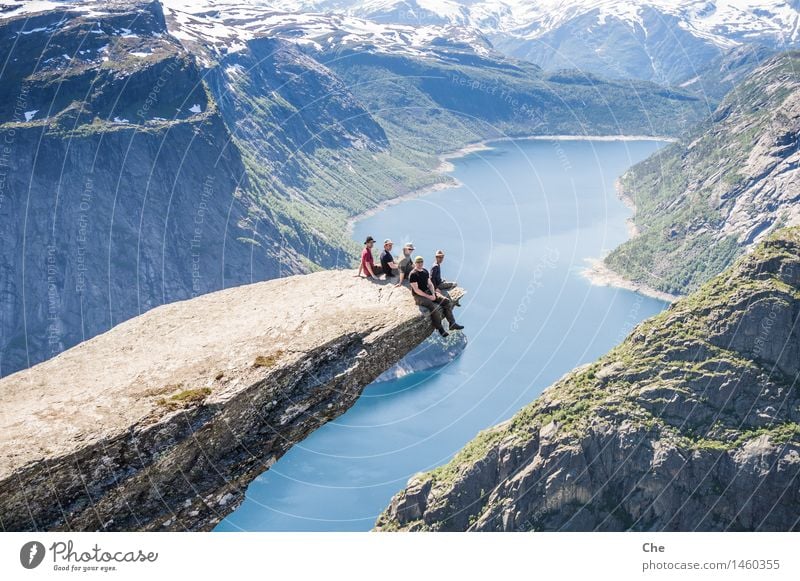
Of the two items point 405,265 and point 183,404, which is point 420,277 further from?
point 183,404

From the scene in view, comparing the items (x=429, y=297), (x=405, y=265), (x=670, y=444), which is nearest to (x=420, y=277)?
(x=429, y=297)

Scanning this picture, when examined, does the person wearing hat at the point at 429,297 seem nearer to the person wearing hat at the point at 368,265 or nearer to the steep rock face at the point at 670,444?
the person wearing hat at the point at 368,265

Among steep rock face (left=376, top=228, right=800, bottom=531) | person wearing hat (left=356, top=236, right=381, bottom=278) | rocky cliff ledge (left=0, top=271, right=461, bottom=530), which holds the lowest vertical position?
steep rock face (left=376, top=228, right=800, bottom=531)

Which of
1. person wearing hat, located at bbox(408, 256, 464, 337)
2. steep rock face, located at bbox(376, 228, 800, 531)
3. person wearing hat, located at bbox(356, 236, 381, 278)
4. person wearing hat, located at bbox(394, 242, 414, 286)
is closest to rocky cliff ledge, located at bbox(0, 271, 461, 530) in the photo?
person wearing hat, located at bbox(408, 256, 464, 337)

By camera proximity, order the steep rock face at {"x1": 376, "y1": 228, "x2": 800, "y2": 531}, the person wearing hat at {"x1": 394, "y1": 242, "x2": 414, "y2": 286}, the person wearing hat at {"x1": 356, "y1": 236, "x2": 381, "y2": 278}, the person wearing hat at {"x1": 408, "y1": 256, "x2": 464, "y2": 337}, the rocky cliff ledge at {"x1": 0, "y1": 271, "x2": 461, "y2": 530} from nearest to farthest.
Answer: the rocky cliff ledge at {"x1": 0, "y1": 271, "x2": 461, "y2": 530} → the person wearing hat at {"x1": 408, "y1": 256, "x2": 464, "y2": 337} → the person wearing hat at {"x1": 394, "y1": 242, "x2": 414, "y2": 286} → the person wearing hat at {"x1": 356, "y1": 236, "x2": 381, "y2": 278} → the steep rock face at {"x1": 376, "y1": 228, "x2": 800, "y2": 531}

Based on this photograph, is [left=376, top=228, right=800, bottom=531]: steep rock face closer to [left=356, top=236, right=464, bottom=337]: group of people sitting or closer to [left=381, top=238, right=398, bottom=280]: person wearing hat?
[left=381, top=238, right=398, bottom=280]: person wearing hat

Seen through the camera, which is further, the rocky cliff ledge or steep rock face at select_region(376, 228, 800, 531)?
steep rock face at select_region(376, 228, 800, 531)
